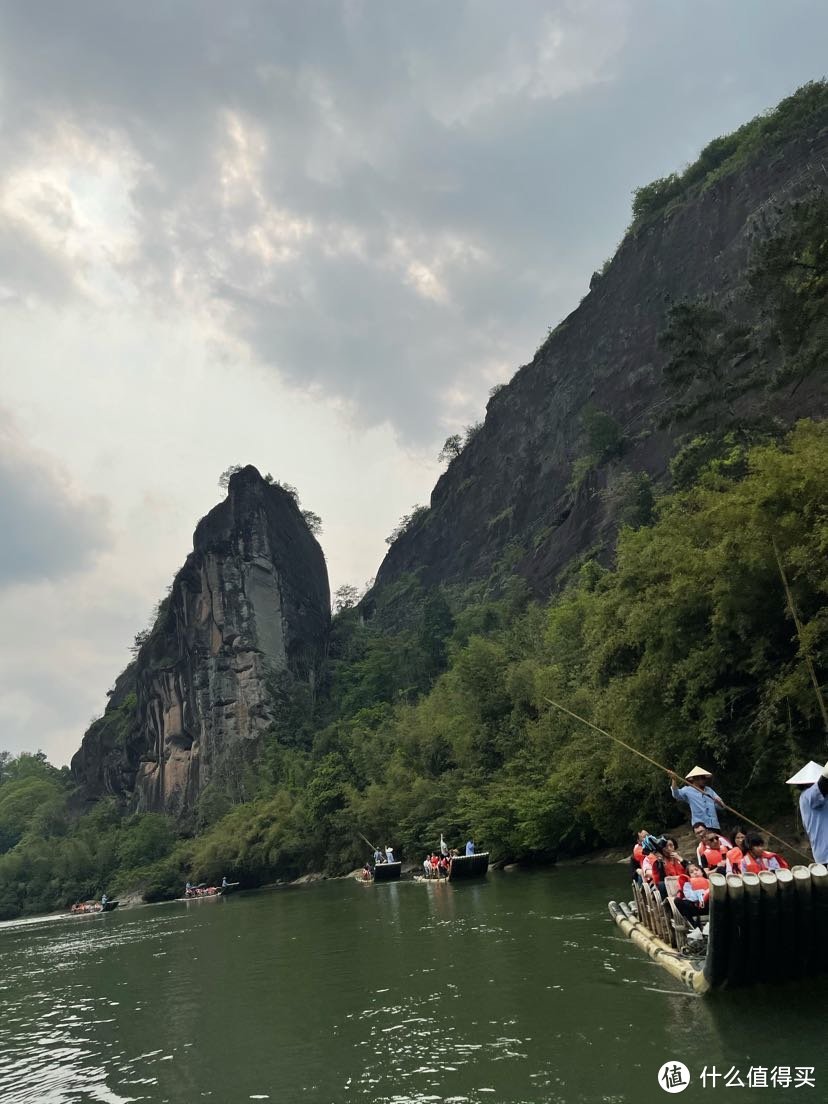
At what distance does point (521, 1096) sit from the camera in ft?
20.8

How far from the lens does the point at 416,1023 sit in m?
9.16

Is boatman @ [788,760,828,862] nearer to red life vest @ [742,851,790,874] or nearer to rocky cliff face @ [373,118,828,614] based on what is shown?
red life vest @ [742,851,790,874]

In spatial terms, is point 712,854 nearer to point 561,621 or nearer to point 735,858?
point 735,858

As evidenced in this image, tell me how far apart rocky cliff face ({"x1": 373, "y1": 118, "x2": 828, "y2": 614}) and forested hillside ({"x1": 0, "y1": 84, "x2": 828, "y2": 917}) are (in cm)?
34

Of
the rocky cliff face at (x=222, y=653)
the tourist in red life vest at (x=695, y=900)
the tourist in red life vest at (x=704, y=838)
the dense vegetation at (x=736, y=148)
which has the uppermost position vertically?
the dense vegetation at (x=736, y=148)

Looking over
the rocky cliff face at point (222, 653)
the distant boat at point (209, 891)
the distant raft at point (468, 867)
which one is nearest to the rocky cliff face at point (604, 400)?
the rocky cliff face at point (222, 653)

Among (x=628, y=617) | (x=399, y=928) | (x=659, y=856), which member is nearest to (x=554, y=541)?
(x=628, y=617)

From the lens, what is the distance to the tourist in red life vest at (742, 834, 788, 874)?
29.6 feet

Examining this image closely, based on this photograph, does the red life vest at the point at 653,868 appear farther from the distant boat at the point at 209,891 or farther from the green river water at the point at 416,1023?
the distant boat at the point at 209,891

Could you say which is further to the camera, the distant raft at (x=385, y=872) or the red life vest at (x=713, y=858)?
the distant raft at (x=385, y=872)

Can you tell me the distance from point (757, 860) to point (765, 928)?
5.49 ft

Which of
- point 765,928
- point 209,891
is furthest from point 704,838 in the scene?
point 209,891

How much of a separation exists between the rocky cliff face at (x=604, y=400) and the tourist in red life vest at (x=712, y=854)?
24639 millimetres

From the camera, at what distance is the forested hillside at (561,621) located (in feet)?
64.2
